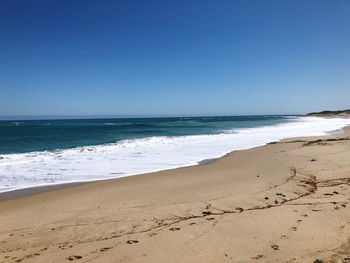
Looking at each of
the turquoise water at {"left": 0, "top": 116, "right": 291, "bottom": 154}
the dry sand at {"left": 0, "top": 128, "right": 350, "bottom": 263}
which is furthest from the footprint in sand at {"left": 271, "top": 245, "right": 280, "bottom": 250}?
the turquoise water at {"left": 0, "top": 116, "right": 291, "bottom": 154}

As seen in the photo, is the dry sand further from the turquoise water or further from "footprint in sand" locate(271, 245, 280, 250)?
the turquoise water

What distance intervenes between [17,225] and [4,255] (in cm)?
117

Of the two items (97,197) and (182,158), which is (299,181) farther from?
(182,158)

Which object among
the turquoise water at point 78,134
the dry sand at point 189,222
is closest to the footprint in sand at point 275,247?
the dry sand at point 189,222

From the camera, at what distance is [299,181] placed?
642 cm

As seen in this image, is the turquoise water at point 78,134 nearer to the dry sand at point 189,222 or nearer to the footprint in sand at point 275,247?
the dry sand at point 189,222

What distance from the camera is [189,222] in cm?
419

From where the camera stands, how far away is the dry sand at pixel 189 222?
326 cm

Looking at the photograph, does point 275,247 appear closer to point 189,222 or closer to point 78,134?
point 189,222

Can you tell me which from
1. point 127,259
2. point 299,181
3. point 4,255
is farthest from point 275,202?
point 4,255

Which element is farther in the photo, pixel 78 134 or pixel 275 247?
pixel 78 134

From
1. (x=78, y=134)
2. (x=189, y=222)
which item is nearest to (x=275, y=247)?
(x=189, y=222)

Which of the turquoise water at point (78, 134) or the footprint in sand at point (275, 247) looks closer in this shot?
the footprint in sand at point (275, 247)

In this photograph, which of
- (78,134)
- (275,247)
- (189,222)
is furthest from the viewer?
(78,134)
